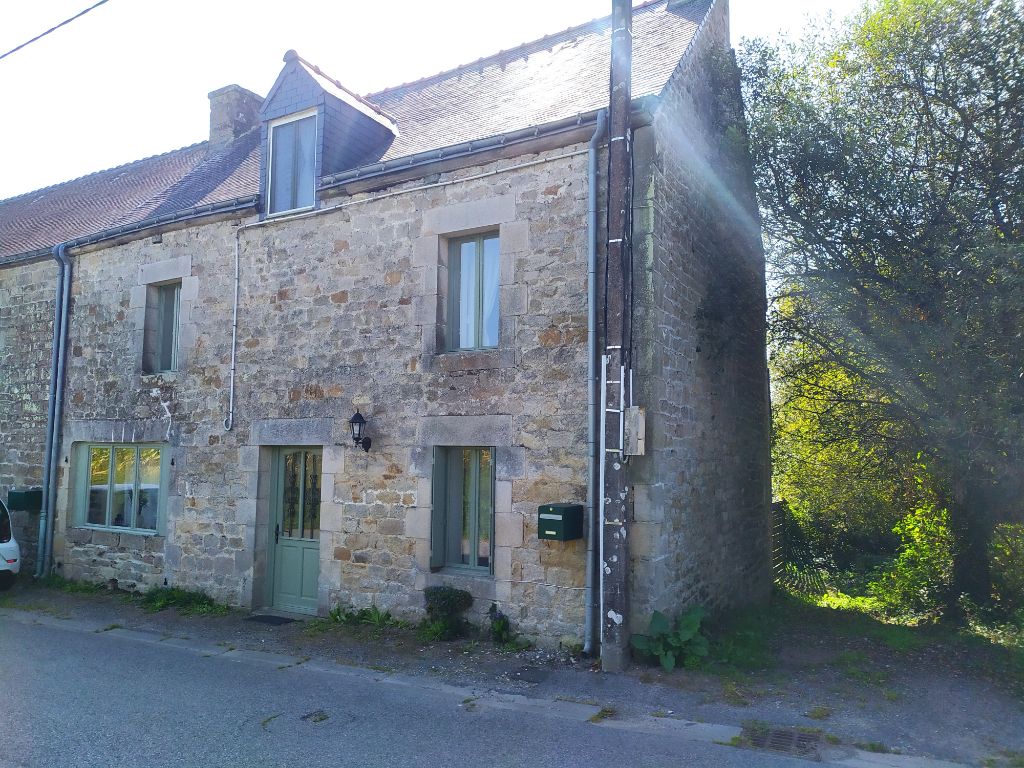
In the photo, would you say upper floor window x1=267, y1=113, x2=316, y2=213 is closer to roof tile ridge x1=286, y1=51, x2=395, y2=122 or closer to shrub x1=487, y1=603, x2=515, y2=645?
roof tile ridge x1=286, y1=51, x2=395, y2=122

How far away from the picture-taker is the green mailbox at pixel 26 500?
11.6 metres

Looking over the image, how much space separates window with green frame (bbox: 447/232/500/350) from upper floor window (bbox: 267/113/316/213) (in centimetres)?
239

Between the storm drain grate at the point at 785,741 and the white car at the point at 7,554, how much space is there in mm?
10219

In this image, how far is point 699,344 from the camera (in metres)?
8.73

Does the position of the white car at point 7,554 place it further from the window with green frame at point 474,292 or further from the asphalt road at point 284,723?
the window with green frame at point 474,292

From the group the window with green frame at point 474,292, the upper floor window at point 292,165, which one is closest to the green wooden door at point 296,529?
the window with green frame at point 474,292

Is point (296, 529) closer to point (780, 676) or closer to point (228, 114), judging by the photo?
point (780, 676)

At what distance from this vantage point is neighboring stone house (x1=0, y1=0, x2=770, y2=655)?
768 centimetres

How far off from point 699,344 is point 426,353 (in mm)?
3095

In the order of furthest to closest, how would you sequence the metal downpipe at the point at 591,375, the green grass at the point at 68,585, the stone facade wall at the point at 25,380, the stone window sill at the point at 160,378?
the stone facade wall at the point at 25,380
the green grass at the point at 68,585
the stone window sill at the point at 160,378
the metal downpipe at the point at 591,375

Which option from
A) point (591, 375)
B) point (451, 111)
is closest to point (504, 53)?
point (451, 111)

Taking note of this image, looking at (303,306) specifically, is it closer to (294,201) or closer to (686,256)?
(294,201)

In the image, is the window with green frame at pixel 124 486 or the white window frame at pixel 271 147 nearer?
the white window frame at pixel 271 147

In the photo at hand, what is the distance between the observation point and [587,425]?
742 centimetres
